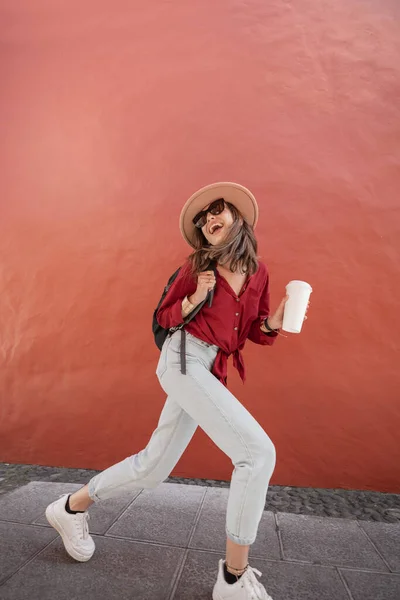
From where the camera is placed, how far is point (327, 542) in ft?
6.74

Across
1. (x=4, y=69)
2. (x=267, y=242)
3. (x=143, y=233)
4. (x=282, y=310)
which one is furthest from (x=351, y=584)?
(x=4, y=69)

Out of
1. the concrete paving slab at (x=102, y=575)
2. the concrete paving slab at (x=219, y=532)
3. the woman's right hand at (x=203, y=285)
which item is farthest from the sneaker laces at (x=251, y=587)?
the woman's right hand at (x=203, y=285)

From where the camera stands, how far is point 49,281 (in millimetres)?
3201

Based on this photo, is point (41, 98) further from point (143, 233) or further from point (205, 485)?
point (205, 485)

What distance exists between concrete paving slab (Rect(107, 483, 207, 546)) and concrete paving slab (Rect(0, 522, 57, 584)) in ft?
1.05

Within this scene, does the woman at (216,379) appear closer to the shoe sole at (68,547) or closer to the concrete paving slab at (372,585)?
the shoe sole at (68,547)

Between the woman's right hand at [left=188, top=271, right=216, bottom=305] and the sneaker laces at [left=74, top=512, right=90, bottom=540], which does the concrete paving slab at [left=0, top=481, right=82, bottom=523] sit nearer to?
the sneaker laces at [left=74, top=512, right=90, bottom=540]

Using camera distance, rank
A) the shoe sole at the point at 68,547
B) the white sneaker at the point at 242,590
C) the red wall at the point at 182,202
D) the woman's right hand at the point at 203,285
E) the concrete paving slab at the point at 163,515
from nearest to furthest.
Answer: the white sneaker at the point at 242,590, the woman's right hand at the point at 203,285, the shoe sole at the point at 68,547, the concrete paving slab at the point at 163,515, the red wall at the point at 182,202

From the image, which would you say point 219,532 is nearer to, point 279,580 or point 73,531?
point 279,580

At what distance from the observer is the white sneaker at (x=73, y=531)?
5.68 feet

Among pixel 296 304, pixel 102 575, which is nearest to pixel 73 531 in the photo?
pixel 102 575

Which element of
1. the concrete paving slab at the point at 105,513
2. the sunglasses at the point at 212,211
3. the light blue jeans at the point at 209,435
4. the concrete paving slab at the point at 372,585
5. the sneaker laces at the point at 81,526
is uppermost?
the sunglasses at the point at 212,211

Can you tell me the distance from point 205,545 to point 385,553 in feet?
2.83

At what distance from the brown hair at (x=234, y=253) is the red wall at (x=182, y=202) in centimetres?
123
